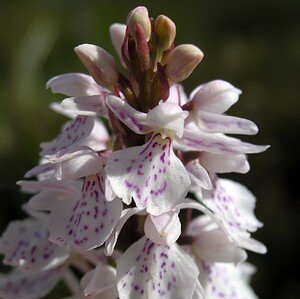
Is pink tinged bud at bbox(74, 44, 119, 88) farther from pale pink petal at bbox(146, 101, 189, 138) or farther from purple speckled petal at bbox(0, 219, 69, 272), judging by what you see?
purple speckled petal at bbox(0, 219, 69, 272)

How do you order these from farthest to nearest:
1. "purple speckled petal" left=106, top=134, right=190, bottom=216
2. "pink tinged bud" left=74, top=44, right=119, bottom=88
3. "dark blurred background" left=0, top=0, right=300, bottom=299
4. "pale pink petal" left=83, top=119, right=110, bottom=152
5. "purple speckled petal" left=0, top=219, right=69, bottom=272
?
"dark blurred background" left=0, top=0, right=300, bottom=299 < "pale pink petal" left=83, top=119, right=110, bottom=152 < "purple speckled petal" left=0, top=219, right=69, bottom=272 < "pink tinged bud" left=74, top=44, right=119, bottom=88 < "purple speckled petal" left=106, top=134, right=190, bottom=216

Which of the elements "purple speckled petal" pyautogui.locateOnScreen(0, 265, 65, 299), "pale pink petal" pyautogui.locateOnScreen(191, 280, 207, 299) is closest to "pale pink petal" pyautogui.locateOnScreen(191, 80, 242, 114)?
"pale pink petal" pyautogui.locateOnScreen(191, 280, 207, 299)

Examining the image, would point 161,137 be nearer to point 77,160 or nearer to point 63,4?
point 77,160

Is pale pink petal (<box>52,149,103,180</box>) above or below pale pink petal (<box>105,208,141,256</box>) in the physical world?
above

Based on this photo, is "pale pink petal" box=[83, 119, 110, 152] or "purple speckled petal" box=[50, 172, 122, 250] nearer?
"purple speckled petal" box=[50, 172, 122, 250]

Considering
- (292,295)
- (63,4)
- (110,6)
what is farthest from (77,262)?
(63,4)

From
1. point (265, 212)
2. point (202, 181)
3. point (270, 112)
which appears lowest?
point (265, 212)
